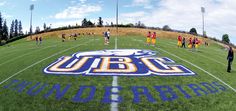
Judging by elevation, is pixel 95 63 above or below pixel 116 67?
above

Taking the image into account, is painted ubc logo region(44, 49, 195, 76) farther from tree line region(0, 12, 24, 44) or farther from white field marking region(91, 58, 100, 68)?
tree line region(0, 12, 24, 44)

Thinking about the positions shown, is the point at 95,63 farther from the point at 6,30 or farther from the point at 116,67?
the point at 6,30

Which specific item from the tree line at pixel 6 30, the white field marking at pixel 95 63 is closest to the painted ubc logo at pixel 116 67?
the white field marking at pixel 95 63

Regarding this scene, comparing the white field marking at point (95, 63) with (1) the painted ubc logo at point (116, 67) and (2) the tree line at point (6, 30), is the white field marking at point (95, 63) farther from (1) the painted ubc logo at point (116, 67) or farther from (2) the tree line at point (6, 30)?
(2) the tree line at point (6, 30)

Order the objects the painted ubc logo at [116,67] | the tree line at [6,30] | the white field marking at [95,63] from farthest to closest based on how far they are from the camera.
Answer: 1. the tree line at [6,30]
2. the white field marking at [95,63]
3. the painted ubc logo at [116,67]

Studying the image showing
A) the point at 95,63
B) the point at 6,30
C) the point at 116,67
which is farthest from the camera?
the point at 6,30

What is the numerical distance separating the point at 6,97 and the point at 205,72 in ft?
41.0

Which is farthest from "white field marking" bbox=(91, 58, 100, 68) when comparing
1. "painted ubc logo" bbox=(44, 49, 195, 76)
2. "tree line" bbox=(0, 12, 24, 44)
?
"tree line" bbox=(0, 12, 24, 44)

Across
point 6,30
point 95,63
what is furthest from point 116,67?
point 6,30

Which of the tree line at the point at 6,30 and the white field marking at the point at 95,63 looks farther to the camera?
the tree line at the point at 6,30

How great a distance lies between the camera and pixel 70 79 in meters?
17.0

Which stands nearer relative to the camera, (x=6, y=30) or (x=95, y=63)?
(x=95, y=63)

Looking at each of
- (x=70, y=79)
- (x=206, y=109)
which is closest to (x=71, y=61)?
(x=70, y=79)

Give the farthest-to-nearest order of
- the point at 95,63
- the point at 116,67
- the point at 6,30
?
the point at 6,30 → the point at 95,63 → the point at 116,67
